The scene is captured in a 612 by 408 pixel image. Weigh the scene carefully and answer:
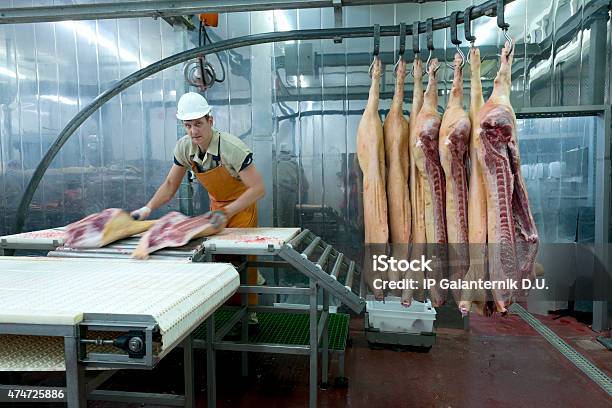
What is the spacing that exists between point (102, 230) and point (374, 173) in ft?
4.65

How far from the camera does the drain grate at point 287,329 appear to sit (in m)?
2.73

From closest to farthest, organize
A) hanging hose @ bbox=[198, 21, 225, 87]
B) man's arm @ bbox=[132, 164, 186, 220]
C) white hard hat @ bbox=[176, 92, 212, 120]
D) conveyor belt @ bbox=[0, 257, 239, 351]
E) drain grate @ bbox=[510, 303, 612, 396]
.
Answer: conveyor belt @ bbox=[0, 257, 239, 351], white hard hat @ bbox=[176, 92, 212, 120], drain grate @ bbox=[510, 303, 612, 396], man's arm @ bbox=[132, 164, 186, 220], hanging hose @ bbox=[198, 21, 225, 87]

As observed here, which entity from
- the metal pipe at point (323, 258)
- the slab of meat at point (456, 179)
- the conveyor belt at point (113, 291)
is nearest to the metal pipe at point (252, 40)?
the slab of meat at point (456, 179)

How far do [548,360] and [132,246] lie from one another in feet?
9.75

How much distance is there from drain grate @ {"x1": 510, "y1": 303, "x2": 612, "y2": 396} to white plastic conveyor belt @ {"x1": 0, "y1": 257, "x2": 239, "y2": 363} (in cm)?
259

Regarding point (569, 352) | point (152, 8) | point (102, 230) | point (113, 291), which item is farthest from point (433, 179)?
point (569, 352)

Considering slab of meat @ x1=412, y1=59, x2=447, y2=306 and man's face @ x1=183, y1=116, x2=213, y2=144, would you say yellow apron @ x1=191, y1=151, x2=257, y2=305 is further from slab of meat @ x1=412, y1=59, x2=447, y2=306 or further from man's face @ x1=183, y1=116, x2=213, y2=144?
slab of meat @ x1=412, y1=59, x2=447, y2=306

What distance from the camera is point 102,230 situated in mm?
2016

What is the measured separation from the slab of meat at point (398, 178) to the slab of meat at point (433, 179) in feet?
0.41

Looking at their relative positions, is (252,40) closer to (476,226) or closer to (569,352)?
(476,226)

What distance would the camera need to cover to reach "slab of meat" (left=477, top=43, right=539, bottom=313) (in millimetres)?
1824

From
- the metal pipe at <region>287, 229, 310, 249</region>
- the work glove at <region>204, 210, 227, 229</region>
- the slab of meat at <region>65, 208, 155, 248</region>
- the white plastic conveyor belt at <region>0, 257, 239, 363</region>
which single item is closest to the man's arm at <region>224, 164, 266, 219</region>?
the work glove at <region>204, 210, 227, 229</region>

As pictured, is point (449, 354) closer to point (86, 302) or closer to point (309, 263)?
point (309, 263)

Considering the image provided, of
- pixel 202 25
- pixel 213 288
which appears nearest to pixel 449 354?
pixel 213 288
